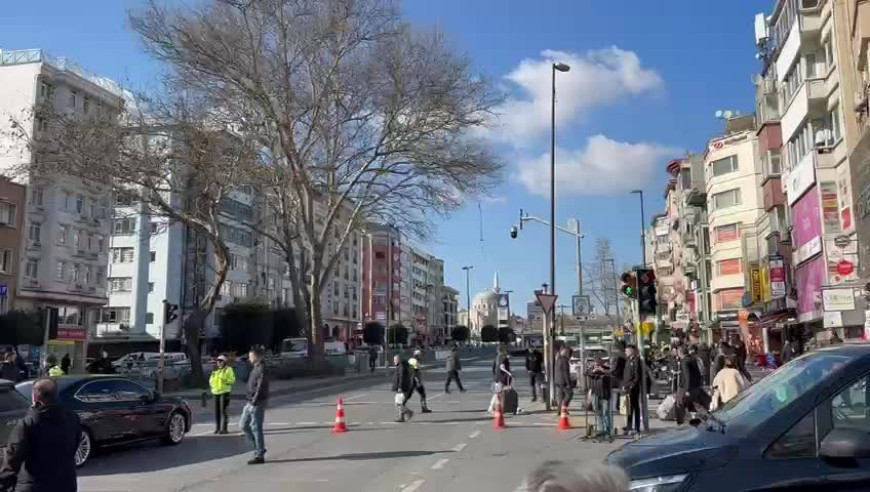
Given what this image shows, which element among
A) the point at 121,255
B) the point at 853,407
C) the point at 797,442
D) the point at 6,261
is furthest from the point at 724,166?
the point at 121,255

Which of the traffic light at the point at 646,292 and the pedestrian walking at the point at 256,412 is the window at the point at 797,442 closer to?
the pedestrian walking at the point at 256,412

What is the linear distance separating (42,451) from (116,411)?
802 centimetres

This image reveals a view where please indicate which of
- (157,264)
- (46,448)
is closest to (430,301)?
(157,264)

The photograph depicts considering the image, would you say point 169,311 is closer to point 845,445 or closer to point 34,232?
point 845,445

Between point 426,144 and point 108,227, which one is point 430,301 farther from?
point 426,144

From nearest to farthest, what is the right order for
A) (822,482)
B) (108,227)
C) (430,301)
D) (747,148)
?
1. (822,482)
2. (747,148)
3. (108,227)
4. (430,301)

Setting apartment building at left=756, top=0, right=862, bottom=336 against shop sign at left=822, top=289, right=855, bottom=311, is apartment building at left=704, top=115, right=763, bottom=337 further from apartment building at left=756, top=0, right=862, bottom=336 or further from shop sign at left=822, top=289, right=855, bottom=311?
shop sign at left=822, top=289, right=855, bottom=311

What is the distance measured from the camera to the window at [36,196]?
175ft

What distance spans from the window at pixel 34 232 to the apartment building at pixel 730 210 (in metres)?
47.8

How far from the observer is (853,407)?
4586 mm

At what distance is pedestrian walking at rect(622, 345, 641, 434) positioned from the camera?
46.9 feet

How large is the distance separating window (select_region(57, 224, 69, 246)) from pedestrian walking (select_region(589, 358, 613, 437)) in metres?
51.4

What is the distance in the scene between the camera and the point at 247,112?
107 ft

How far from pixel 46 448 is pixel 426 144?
30.1 m
